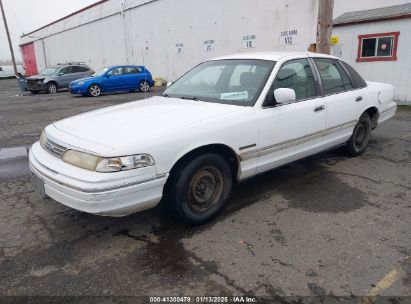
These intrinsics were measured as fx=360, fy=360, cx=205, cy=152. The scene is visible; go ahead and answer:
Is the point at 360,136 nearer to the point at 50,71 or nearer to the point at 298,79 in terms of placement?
the point at 298,79

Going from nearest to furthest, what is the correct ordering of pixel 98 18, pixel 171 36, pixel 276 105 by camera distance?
pixel 276 105 → pixel 171 36 → pixel 98 18

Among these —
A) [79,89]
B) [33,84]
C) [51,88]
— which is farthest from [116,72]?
[33,84]

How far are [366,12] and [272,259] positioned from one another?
428 inches

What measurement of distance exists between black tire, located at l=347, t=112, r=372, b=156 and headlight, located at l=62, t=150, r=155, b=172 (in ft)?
11.6

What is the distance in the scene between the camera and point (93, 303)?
2457 mm

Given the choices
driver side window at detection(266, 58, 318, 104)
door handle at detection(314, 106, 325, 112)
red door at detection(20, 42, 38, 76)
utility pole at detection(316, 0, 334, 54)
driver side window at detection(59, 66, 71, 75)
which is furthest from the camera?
red door at detection(20, 42, 38, 76)

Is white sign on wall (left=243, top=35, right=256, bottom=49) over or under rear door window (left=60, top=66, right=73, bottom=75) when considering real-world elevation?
over

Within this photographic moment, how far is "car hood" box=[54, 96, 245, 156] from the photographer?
3020 millimetres

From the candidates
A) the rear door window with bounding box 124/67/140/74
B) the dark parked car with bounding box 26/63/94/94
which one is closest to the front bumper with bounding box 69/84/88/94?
the rear door window with bounding box 124/67/140/74

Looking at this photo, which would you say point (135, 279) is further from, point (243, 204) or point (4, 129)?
point (4, 129)

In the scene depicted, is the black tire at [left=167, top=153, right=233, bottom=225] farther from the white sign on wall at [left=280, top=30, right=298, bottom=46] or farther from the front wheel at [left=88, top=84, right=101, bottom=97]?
the front wheel at [left=88, top=84, right=101, bottom=97]

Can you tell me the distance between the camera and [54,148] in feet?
10.8

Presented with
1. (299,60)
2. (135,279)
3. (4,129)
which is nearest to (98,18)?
(4,129)

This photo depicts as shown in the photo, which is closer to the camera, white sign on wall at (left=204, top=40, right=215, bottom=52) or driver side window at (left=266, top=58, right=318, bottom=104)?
driver side window at (left=266, top=58, right=318, bottom=104)
